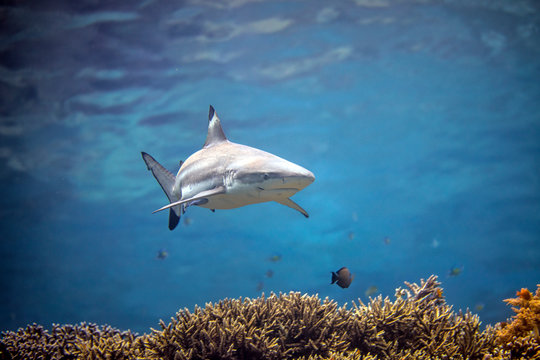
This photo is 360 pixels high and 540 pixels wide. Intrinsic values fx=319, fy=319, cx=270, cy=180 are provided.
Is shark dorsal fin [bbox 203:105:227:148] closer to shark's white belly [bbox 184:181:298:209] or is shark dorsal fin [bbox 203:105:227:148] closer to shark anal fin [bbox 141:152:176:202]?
shark anal fin [bbox 141:152:176:202]

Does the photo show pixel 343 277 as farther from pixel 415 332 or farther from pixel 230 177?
pixel 230 177

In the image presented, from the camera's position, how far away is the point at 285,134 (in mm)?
22969

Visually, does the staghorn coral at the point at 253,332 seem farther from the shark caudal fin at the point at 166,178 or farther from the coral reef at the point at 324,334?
the shark caudal fin at the point at 166,178

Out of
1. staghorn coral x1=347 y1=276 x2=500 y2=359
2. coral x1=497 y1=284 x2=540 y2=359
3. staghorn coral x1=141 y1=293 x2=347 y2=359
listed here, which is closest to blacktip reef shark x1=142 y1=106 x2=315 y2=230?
staghorn coral x1=141 y1=293 x2=347 y2=359

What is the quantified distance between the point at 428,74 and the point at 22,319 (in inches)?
2579

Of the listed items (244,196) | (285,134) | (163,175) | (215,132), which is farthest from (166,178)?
(285,134)

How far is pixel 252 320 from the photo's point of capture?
141 inches

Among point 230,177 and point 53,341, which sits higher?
point 230,177

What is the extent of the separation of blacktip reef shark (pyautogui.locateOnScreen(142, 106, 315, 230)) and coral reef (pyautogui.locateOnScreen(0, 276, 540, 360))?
53.3 inches

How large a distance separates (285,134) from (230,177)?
19.0 metres

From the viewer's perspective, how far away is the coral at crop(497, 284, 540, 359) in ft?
11.6

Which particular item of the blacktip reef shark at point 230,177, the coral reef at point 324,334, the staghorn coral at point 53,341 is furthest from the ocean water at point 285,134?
the coral reef at point 324,334

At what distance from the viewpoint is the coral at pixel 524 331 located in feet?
11.6

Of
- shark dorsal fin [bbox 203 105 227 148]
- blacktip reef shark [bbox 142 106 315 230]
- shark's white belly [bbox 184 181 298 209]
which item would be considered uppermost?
shark dorsal fin [bbox 203 105 227 148]
